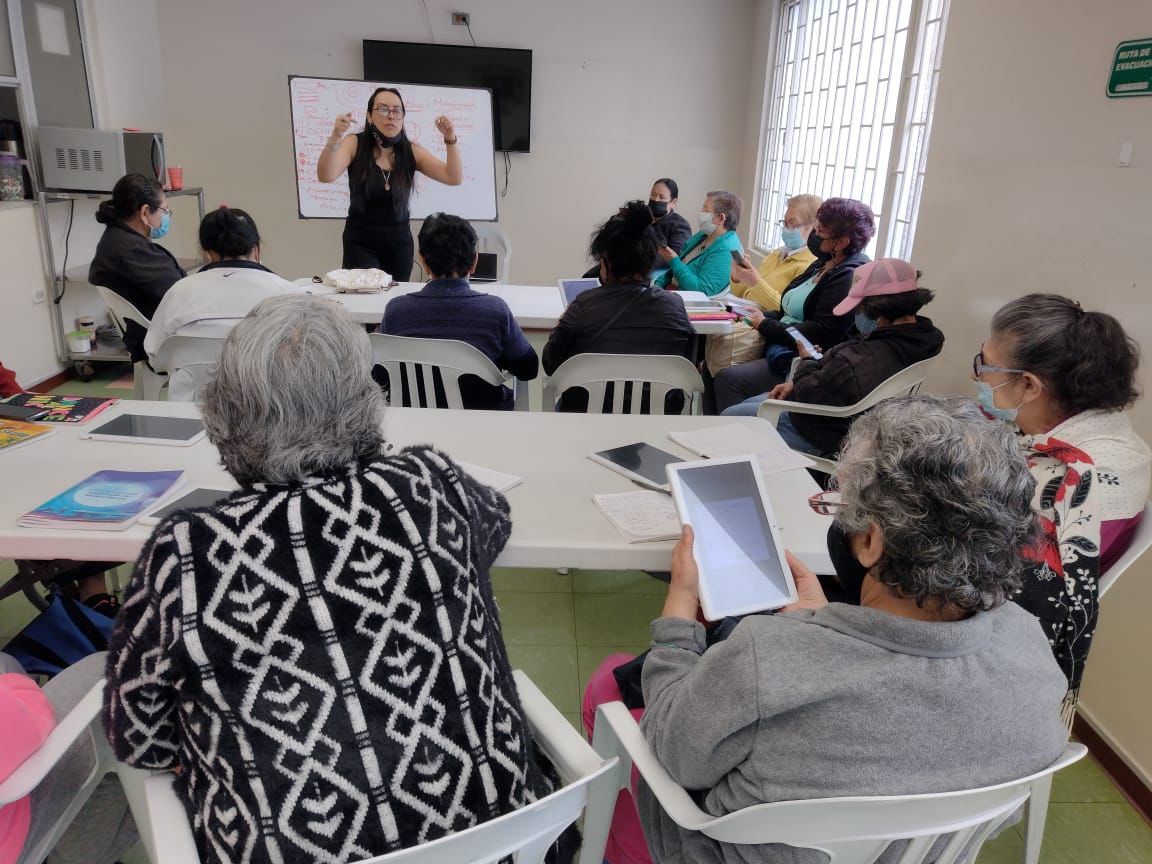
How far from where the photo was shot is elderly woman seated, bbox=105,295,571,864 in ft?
2.85

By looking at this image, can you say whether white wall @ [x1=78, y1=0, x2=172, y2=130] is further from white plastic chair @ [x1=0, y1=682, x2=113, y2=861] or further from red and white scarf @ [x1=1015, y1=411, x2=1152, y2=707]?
red and white scarf @ [x1=1015, y1=411, x2=1152, y2=707]

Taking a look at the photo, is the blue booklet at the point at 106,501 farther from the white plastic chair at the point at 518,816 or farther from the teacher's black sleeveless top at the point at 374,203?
the teacher's black sleeveless top at the point at 374,203

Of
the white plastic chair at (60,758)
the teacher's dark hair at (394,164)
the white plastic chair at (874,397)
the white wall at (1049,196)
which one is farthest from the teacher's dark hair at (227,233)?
the white wall at (1049,196)

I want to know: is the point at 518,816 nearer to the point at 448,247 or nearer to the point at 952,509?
the point at 952,509

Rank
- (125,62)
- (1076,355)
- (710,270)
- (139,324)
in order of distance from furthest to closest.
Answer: (125,62)
(710,270)
(139,324)
(1076,355)

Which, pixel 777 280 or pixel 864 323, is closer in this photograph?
pixel 864 323

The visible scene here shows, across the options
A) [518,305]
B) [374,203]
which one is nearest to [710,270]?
[518,305]

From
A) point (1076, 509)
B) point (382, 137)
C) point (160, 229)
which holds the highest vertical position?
point (382, 137)

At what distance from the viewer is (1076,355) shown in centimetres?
159

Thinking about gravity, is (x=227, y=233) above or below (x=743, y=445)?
above

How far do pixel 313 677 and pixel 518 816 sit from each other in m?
0.27

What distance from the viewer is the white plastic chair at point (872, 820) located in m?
0.84

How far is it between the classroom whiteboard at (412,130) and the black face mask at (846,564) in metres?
4.63

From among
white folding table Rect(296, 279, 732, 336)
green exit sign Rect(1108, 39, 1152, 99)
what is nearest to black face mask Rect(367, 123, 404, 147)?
white folding table Rect(296, 279, 732, 336)
